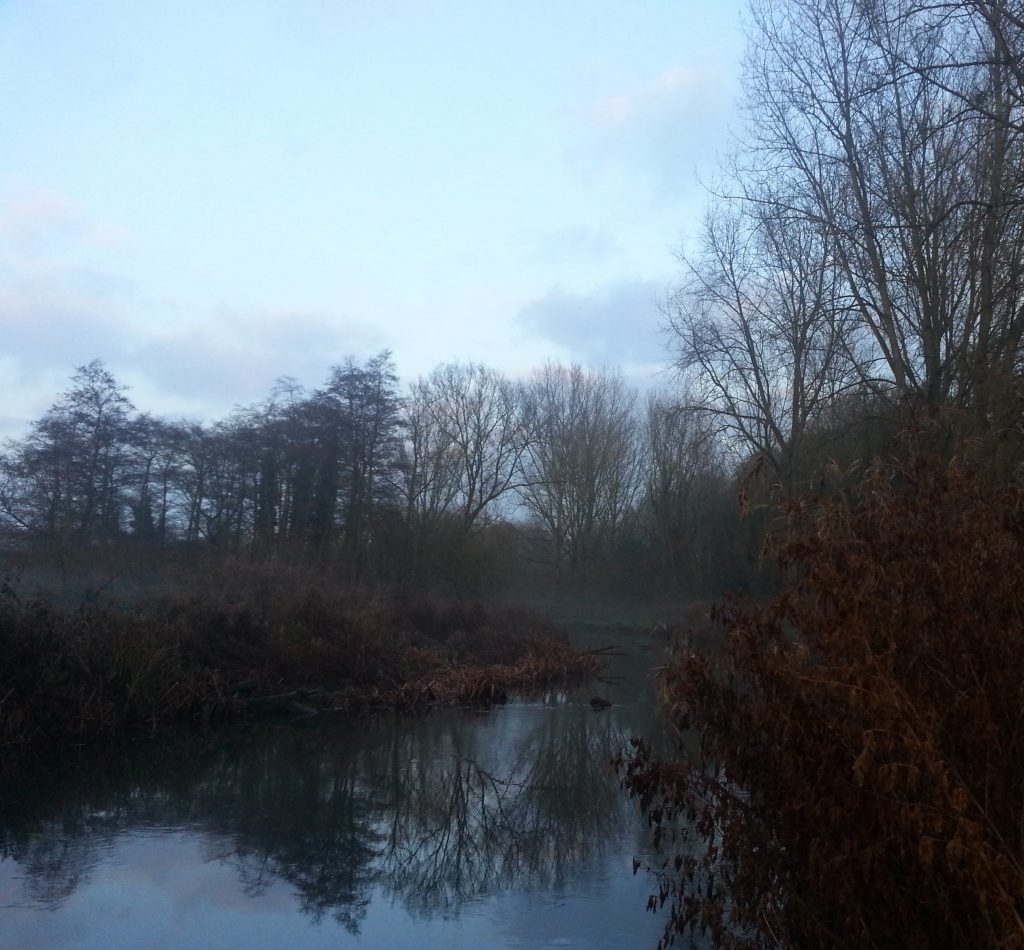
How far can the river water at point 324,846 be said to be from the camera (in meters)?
7.63

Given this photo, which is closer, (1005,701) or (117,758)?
(1005,701)

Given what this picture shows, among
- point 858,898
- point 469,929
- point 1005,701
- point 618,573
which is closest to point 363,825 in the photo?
point 469,929

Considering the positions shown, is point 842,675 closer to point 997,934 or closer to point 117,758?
point 997,934

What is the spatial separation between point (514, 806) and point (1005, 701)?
7.44 metres

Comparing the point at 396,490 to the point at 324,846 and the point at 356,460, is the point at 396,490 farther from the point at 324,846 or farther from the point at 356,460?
the point at 324,846

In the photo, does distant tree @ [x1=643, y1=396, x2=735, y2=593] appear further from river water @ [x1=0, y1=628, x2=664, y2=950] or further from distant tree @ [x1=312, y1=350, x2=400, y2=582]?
river water @ [x1=0, y1=628, x2=664, y2=950]

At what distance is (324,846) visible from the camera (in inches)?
391

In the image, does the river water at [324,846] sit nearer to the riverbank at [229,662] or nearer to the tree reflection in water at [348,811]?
the tree reflection in water at [348,811]

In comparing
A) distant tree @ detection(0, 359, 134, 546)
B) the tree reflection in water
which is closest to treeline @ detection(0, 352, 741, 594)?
distant tree @ detection(0, 359, 134, 546)

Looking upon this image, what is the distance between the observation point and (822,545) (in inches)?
222

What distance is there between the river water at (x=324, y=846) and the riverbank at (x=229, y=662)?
0.90 meters

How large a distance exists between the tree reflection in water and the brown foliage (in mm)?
3099

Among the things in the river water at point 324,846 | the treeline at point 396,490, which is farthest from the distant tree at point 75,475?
the river water at point 324,846

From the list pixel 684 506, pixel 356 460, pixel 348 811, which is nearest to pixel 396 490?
pixel 356 460
